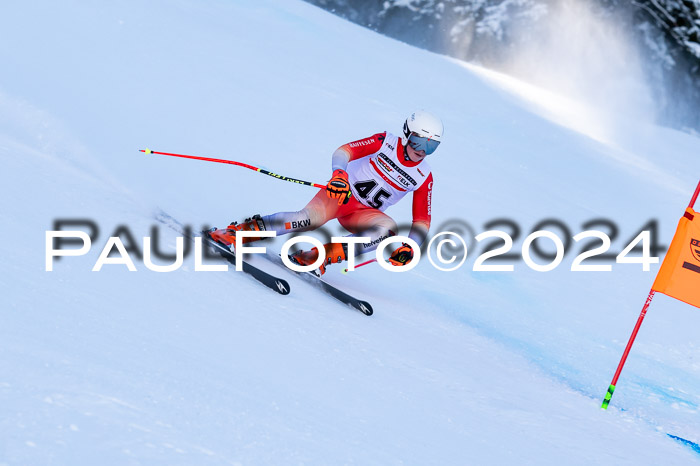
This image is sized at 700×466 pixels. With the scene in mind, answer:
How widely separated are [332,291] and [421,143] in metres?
1.06

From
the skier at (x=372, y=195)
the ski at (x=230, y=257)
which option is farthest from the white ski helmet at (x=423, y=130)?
the ski at (x=230, y=257)

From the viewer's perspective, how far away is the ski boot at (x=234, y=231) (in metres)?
4.19

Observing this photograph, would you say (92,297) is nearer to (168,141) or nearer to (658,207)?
(168,141)

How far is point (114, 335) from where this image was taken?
217cm

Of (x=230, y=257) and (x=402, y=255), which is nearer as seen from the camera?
(x=230, y=257)

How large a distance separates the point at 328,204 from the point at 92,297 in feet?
7.56

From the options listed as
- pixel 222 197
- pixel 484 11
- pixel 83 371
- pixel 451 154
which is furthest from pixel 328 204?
pixel 484 11

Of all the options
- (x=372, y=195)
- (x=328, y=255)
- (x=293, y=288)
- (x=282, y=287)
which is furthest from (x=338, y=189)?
(x=282, y=287)

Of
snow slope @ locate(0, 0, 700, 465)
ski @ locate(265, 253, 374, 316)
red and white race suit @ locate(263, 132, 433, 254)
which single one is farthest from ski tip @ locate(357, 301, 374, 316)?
red and white race suit @ locate(263, 132, 433, 254)

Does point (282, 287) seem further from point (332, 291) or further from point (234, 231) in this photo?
point (234, 231)

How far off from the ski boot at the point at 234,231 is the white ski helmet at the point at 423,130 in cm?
104

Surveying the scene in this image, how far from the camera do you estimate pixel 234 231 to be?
426 cm

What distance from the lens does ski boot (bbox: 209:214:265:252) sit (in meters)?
4.19

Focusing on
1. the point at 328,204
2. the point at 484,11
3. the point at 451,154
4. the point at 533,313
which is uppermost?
the point at 484,11
